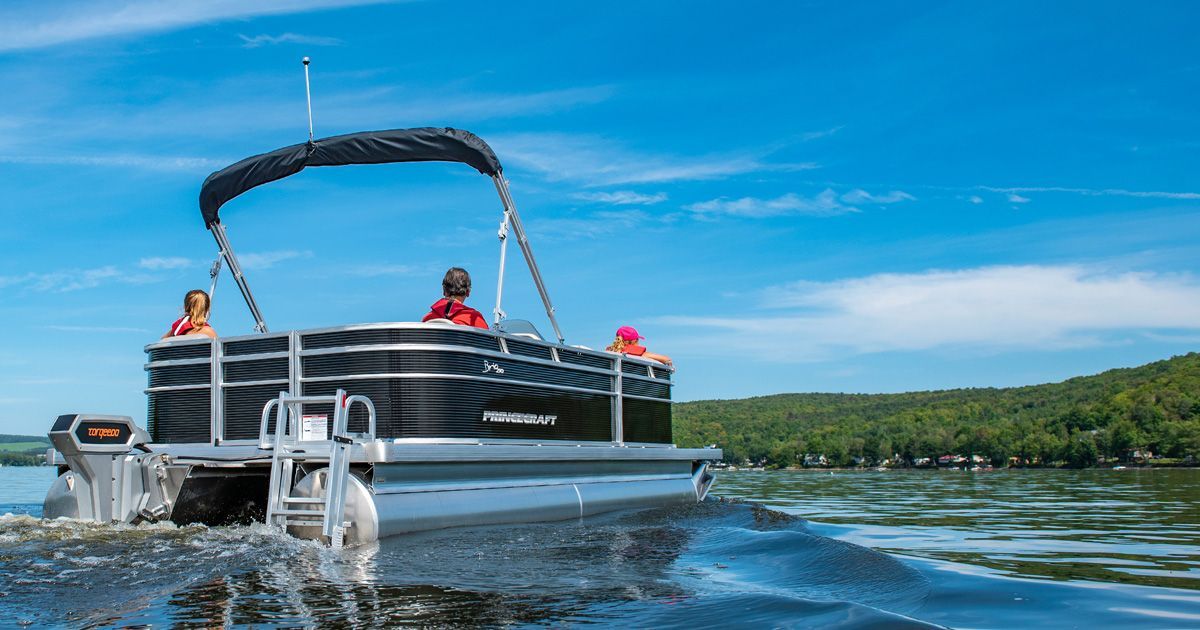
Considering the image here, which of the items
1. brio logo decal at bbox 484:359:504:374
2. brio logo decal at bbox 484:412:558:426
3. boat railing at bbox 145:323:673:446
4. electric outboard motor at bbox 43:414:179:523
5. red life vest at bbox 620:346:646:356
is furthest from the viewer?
red life vest at bbox 620:346:646:356

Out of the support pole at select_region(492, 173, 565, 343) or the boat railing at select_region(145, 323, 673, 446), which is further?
the support pole at select_region(492, 173, 565, 343)

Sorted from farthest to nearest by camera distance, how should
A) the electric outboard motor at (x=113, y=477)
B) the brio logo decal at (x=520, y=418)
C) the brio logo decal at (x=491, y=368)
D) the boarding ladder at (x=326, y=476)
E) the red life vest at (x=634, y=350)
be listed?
the red life vest at (x=634, y=350) → the brio logo decal at (x=520, y=418) → the brio logo decal at (x=491, y=368) → the electric outboard motor at (x=113, y=477) → the boarding ladder at (x=326, y=476)

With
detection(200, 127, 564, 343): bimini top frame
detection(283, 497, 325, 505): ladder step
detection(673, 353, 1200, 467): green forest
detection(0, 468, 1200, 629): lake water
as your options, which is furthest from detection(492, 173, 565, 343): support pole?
detection(673, 353, 1200, 467): green forest

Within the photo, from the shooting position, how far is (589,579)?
5020 millimetres

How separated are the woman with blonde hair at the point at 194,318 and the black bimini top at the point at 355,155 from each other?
129 cm

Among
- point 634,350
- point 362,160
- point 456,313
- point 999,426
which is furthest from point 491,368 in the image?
point 999,426

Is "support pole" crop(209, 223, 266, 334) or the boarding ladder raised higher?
"support pole" crop(209, 223, 266, 334)

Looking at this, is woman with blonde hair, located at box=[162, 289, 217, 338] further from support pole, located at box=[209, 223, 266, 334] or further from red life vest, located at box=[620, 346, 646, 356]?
red life vest, located at box=[620, 346, 646, 356]

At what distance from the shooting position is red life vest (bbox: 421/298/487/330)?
8453 mm

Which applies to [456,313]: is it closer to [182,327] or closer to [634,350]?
[182,327]

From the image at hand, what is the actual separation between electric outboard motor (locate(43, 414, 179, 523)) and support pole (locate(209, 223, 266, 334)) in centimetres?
301

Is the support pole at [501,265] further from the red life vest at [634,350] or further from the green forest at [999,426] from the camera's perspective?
the green forest at [999,426]

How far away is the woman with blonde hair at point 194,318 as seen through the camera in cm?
879

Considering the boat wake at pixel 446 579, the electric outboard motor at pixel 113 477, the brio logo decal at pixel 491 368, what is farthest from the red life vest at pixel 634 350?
the electric outboard motor at pixel 113 477
